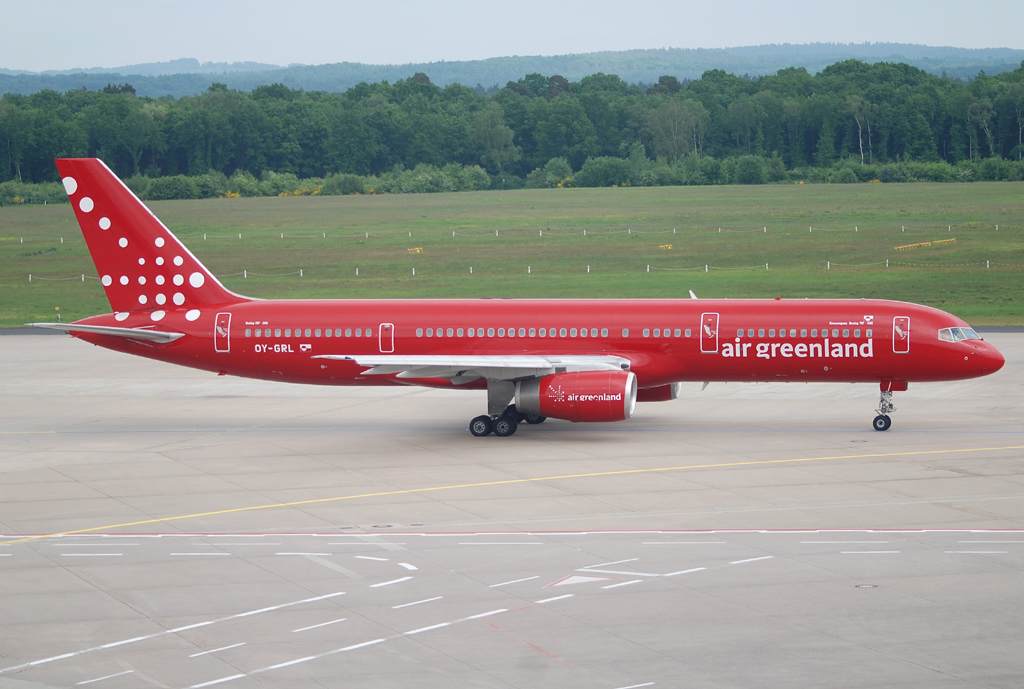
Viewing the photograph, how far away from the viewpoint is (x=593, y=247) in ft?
343

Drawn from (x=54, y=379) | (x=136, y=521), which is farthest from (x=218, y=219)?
(x=136, y=521)

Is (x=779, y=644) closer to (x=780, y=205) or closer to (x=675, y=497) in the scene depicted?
(x=675, y=497)

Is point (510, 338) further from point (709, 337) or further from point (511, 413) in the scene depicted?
point (709, 337)

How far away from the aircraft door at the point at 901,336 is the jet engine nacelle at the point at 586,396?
8.67 m

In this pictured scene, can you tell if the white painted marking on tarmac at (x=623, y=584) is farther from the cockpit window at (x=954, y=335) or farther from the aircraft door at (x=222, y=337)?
the aircraft door at (x=222, y=337)

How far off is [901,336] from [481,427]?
14032 millimetres

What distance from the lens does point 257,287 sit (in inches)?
3332

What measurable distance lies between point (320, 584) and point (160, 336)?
19.0 metres

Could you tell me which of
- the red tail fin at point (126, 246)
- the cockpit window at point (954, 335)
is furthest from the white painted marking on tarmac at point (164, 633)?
the cockpit window at point (954, 335)

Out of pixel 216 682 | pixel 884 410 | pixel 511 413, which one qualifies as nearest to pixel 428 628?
pixel 216 682

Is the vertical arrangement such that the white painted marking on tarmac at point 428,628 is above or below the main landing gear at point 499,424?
below

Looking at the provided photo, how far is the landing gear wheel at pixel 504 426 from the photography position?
3872 centimetres

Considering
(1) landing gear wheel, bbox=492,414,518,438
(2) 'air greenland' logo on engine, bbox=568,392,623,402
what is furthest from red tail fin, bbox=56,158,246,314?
(2) 'air greenland' logo on engine, bbox=568,392,623,402

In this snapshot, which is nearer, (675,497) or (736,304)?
(675,497)
